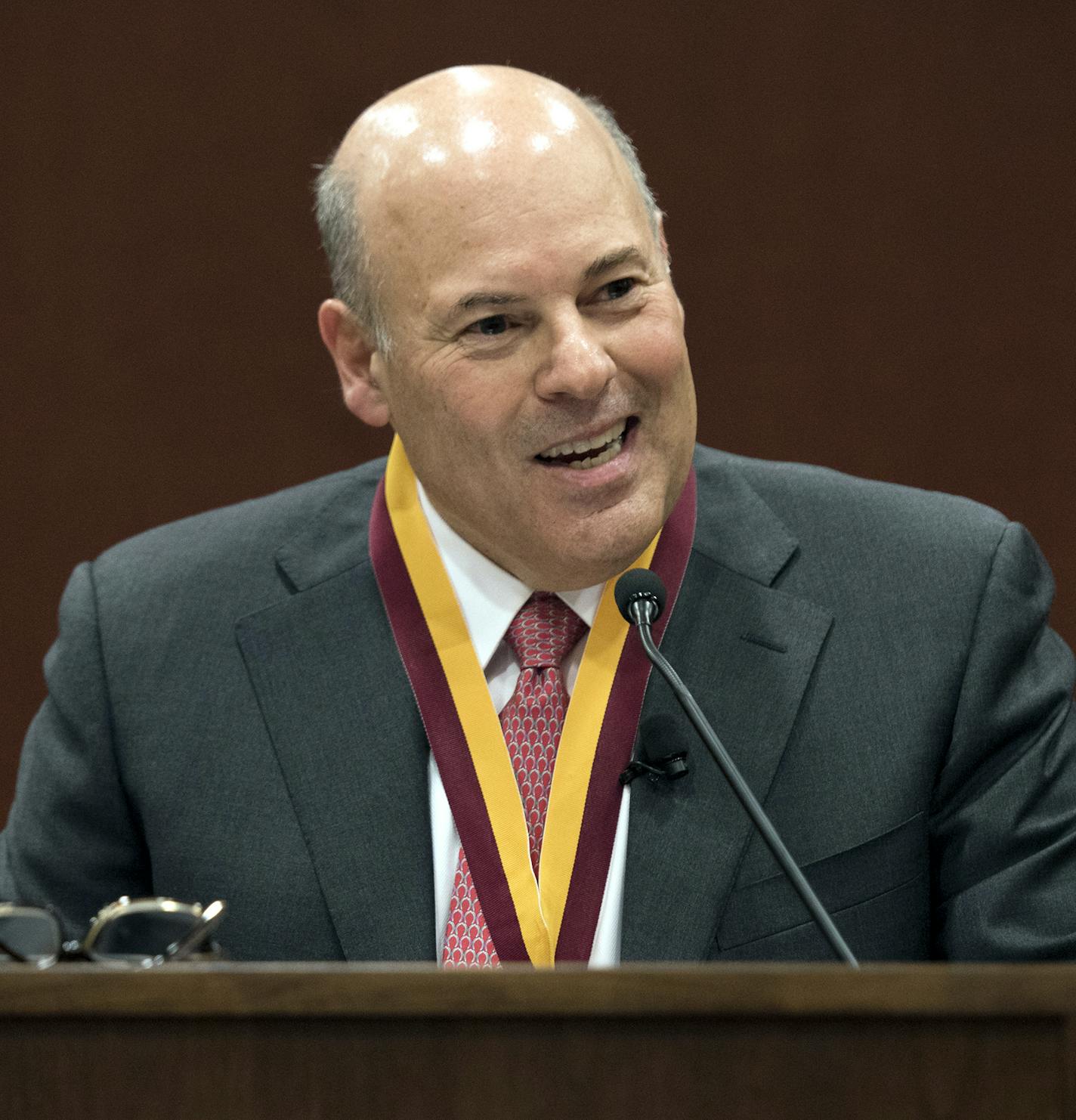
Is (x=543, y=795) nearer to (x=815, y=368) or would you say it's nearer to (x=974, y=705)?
(x=974, y=705)

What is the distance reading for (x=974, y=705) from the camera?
186 centimetres

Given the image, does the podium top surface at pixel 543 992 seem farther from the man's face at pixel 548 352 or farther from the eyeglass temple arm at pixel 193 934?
the man's face at pixel 548 352

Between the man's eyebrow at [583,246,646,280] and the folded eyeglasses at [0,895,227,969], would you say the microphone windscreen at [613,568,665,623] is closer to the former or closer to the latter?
the man's eyebrow at [583,246,646,280]

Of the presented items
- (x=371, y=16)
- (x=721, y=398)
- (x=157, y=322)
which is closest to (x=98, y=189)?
(x=157, y=322)

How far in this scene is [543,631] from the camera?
195cm

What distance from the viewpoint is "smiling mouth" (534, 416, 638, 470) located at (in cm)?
184

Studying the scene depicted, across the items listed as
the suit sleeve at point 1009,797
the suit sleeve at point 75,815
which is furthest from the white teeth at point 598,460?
the suit sleeve at point 75,815

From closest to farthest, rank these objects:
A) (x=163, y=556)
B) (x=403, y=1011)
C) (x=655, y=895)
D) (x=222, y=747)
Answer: (x=403, y=1011) → (x=655, y=895) → (x=222, y=747) → (x=163, y=556)

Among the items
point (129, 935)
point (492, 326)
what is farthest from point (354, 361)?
point (129, 935)

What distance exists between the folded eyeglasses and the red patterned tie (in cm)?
62

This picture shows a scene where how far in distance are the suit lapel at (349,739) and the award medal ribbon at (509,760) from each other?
0.13ft

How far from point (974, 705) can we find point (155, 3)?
1857 mm

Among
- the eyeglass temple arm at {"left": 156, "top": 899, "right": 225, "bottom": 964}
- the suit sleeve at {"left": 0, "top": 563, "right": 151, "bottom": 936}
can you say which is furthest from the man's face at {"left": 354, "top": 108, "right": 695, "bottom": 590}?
the eyeglass temple arm at {"left": 156, "top": 899, "right": 225, "bottom": 964}

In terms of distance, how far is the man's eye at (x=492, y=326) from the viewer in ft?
6.08
